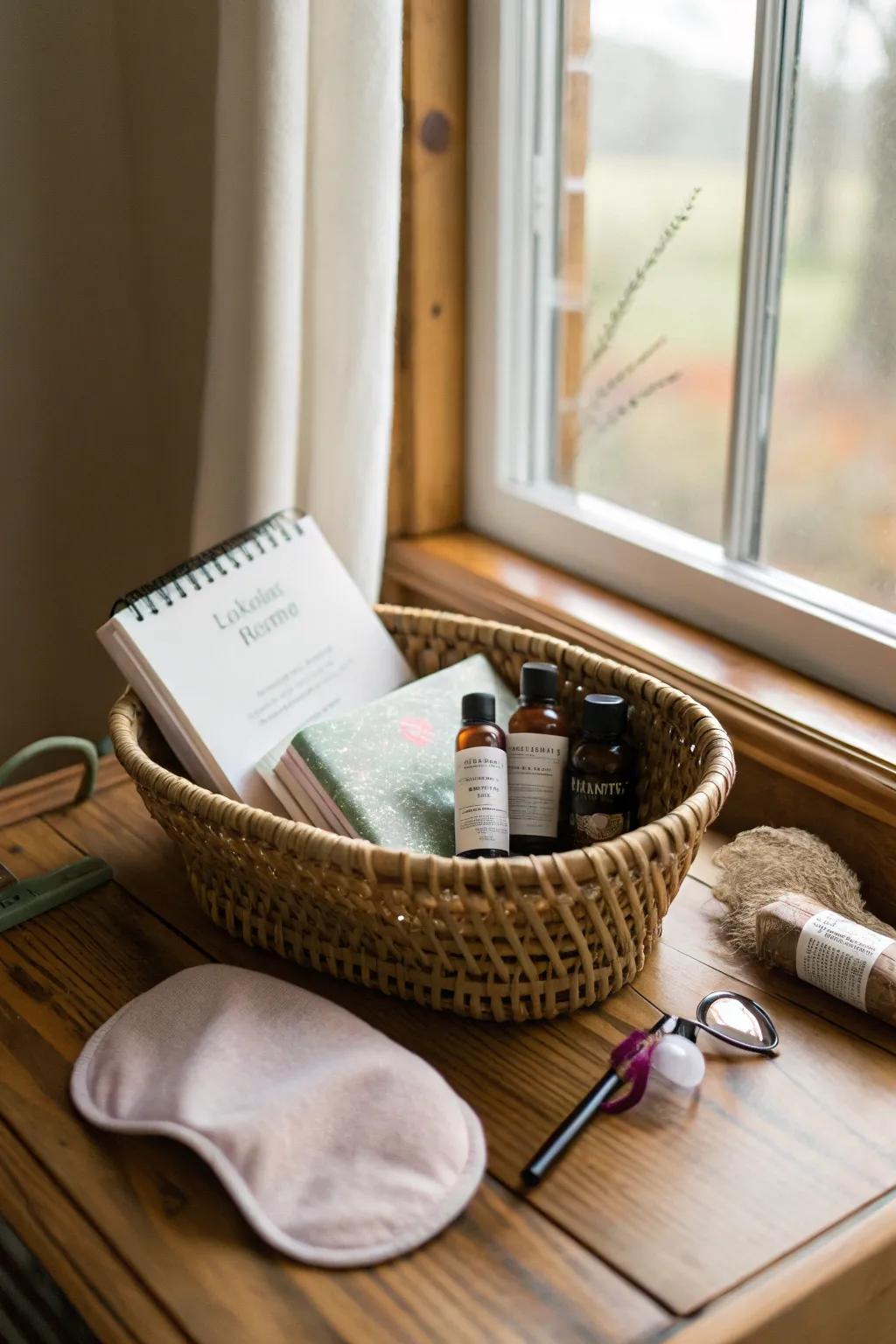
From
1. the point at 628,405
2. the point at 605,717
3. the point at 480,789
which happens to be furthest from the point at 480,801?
the point at 628,405

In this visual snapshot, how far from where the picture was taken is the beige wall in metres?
1.32

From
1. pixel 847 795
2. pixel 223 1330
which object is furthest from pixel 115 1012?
pixel 847 795

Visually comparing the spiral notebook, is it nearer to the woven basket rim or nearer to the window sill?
the woven basket rim

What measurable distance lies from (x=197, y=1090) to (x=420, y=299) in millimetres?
839

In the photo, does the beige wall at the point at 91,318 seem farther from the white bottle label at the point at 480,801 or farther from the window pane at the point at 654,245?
the white bottle label at the point at 480,801

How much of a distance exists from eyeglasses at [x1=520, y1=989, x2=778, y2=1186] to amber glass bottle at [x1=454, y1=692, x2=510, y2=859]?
147 millimetres

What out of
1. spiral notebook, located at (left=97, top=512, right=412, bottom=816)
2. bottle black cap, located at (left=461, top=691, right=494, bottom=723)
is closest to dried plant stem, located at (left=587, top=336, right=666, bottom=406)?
spiral notebook, located at (left=97, top=512, right=412, bottom=816)

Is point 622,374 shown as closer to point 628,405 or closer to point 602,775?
point 628,405

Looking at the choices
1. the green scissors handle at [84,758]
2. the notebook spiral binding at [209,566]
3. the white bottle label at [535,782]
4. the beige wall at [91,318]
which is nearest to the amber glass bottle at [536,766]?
the white bottle label at [535,782]

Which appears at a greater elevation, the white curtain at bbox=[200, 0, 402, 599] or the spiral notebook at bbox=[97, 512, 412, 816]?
the white curtain at bbox=[200, 0, 402, 599]

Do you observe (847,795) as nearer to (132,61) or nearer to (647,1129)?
(647,1129)

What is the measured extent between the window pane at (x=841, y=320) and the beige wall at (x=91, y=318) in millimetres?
599

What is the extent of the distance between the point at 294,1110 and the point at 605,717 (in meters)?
0.34

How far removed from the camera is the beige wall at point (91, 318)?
52.1 inches
